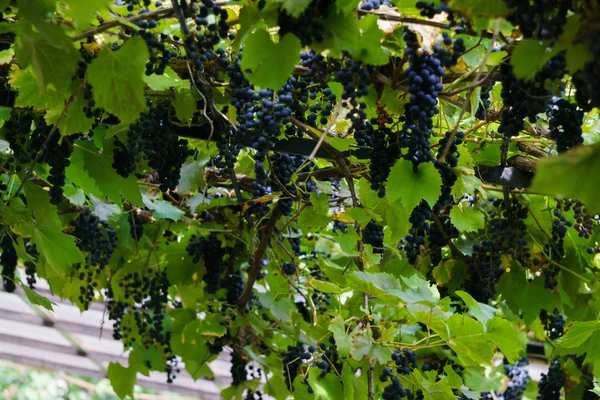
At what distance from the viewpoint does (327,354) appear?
2359 mm

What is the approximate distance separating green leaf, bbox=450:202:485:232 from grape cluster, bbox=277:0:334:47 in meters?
1.20

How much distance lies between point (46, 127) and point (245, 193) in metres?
1.06

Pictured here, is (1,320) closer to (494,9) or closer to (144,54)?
(144,54)

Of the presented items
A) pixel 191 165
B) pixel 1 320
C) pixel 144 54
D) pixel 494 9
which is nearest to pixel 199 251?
pixel 191 165

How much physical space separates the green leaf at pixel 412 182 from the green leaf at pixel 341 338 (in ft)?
1.22

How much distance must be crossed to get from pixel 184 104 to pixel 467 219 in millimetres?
933

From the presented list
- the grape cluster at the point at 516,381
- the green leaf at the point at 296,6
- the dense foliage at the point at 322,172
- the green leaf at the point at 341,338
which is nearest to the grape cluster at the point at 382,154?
the dense foliage at the point at 322,172

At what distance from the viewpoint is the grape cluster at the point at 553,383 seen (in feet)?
11.1

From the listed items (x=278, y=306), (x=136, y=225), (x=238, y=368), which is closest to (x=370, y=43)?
(x=278, y=306)

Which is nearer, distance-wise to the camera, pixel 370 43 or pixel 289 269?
pixel 370 43

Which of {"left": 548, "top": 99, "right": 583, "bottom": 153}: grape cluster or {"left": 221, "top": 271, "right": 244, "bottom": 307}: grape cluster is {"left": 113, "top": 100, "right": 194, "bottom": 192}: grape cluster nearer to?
{"left": 548, "top": 99, "right": 583, "bottom": 153}: grape cluster

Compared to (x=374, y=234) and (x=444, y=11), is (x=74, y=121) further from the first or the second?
(x=374, y=234)

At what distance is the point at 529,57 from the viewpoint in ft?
4.13

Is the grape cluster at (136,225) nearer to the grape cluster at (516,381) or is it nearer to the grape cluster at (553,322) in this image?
the grape cluster at (553,322)
